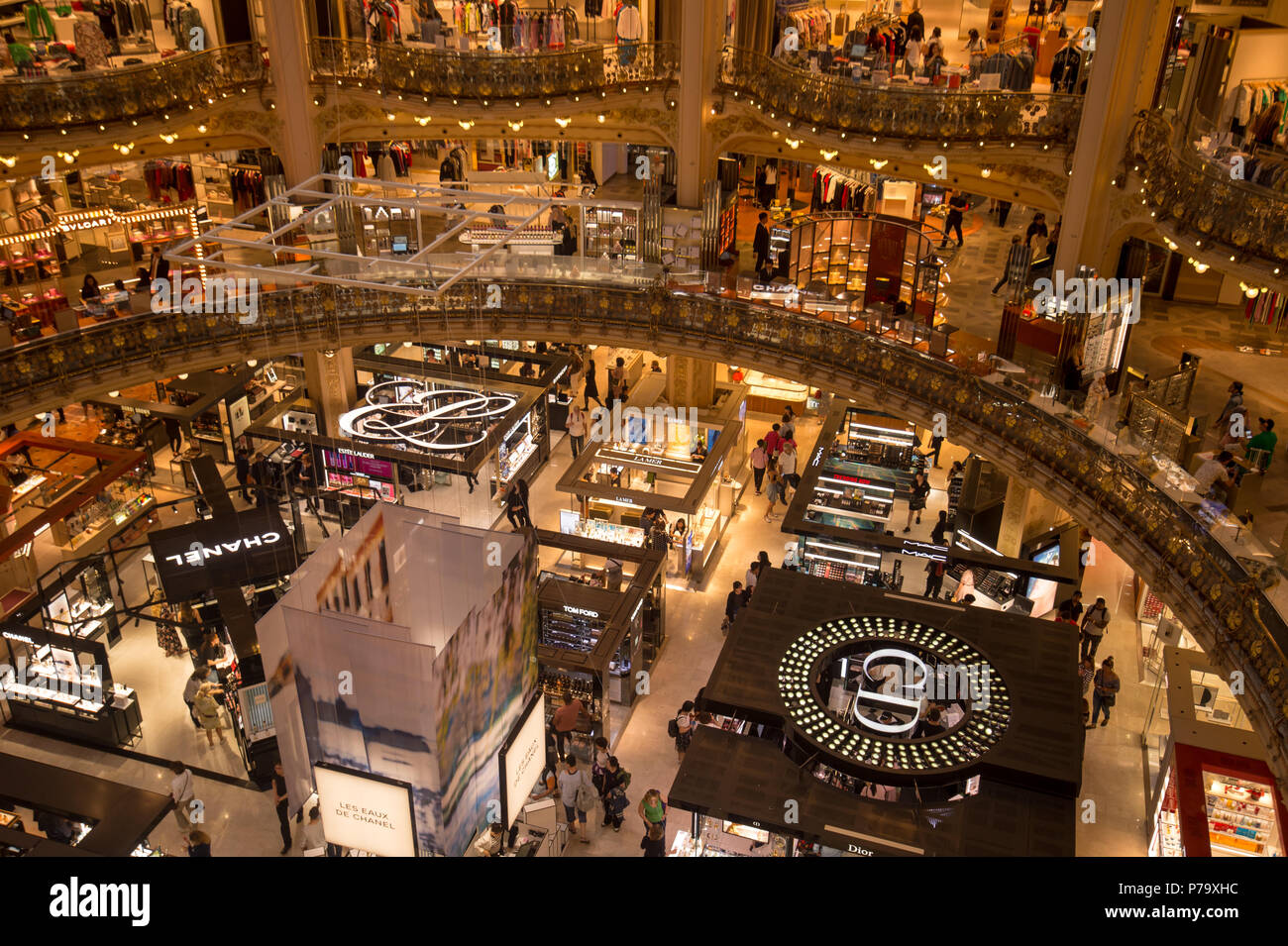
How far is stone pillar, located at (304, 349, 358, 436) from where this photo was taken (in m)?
24.4

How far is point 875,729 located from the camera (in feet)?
47.5

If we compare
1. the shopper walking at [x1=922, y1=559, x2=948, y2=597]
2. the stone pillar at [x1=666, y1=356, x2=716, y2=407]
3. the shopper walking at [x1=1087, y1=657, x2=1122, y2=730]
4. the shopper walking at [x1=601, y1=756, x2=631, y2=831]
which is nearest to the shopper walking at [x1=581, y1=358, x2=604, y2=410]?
the stone pillar at [x1=666, y1=356, x2=716, y2=407]

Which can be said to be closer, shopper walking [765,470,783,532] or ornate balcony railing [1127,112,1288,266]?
ornate balcony railing [1127,112,1288,266]

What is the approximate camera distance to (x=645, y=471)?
22078 millimetres

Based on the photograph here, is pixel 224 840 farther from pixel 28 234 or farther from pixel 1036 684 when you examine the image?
pixel 28 234

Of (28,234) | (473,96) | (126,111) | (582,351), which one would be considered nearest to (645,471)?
(582,351)

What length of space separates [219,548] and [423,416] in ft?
19.1

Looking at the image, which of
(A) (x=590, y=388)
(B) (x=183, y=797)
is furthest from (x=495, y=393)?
(B) (x=183, y=797)

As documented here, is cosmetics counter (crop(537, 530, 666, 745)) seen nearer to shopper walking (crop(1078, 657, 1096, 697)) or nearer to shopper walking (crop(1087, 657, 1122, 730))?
shopper walking (crop(1078, 657, 1096, 697))

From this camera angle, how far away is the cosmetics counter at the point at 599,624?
17344 millimetres

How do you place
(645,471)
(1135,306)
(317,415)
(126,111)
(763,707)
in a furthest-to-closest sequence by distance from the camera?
(317,415), (645,471), (126,111), (1135,306), (763,707)

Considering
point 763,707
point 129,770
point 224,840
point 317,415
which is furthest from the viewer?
point 317,415

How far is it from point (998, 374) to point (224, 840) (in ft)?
45.1
